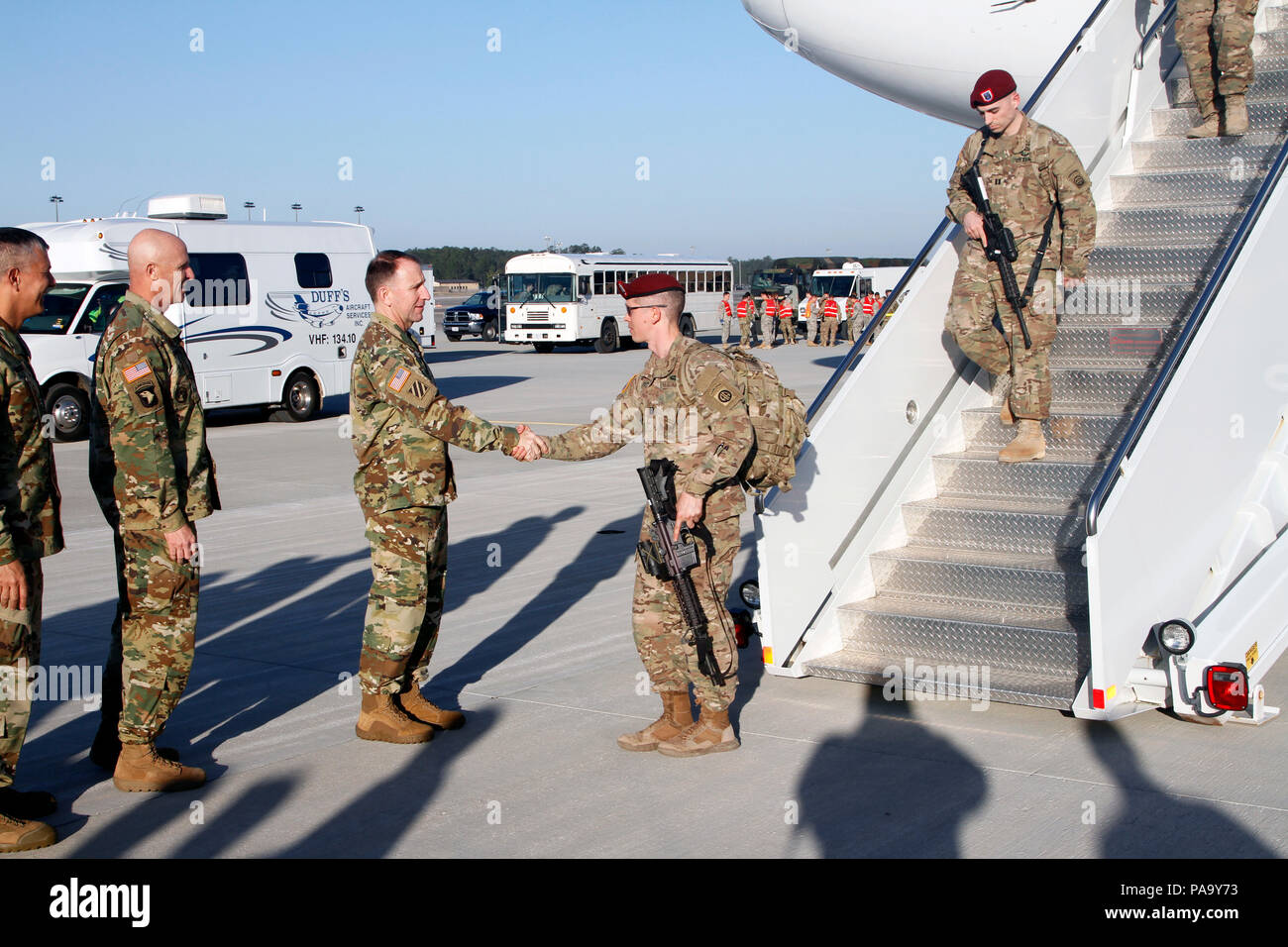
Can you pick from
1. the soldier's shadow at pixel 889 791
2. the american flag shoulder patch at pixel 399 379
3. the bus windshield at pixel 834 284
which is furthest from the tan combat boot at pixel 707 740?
the bus windshield at pixel 834 284

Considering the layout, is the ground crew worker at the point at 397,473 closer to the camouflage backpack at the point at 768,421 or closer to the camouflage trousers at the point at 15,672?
the camouflage backpack at the point at 768,421

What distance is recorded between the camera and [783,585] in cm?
594

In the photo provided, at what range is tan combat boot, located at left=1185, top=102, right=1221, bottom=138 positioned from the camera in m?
8.23

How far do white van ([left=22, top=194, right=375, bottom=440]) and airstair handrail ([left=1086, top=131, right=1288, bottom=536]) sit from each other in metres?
13.3

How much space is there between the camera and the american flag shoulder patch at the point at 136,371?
15.1ft

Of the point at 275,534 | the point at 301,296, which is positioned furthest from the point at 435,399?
the point at 301,296

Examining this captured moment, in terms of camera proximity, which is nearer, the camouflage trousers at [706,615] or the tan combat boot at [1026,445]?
the camouflage trousers at [706,615]

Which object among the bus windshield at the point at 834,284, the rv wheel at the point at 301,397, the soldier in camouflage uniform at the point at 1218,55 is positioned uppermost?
the soldier in camouflage uniform at the point at 1218,55

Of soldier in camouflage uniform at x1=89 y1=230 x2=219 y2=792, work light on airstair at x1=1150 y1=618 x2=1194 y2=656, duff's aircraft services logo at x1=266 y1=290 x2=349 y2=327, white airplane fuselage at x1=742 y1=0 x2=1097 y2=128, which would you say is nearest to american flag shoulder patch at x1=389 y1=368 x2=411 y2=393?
soldier in camouflage uniform at x1=89 y1=230 x2=219 y2=792

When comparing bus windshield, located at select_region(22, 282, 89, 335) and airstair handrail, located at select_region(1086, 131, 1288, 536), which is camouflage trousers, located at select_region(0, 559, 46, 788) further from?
bus windshield, located at select_region(22, 282, 89, 335)

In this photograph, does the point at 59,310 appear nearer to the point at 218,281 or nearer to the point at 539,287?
the point at 218,281

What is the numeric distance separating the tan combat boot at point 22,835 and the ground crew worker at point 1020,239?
4.61 metres

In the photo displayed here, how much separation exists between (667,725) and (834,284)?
127 ft
